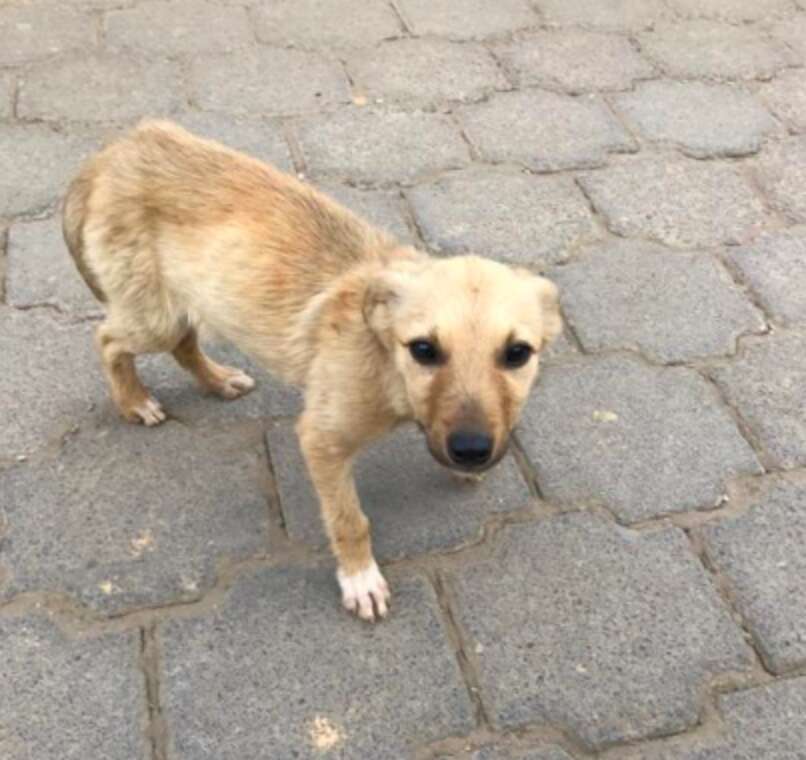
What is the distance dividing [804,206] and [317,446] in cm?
269

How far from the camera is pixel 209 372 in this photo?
324 cm

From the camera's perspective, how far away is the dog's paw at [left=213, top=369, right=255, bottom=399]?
3264 mm

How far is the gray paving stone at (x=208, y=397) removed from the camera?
3.24m

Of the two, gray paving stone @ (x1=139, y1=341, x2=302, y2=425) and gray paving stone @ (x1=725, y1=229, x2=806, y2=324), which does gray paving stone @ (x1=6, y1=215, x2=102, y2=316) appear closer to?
gray paving stone @ (x1=139, y1=341, x2=302, y2=425)

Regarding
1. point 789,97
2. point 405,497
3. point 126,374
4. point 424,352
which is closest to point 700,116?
point 789,97

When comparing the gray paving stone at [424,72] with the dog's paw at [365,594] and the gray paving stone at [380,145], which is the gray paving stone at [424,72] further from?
the dog's paw at [365,594]

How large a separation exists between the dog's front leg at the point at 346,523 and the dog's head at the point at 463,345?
1.14ft

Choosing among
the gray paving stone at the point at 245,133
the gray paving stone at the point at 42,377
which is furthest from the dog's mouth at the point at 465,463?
the gray paving stone at the point at 245,133

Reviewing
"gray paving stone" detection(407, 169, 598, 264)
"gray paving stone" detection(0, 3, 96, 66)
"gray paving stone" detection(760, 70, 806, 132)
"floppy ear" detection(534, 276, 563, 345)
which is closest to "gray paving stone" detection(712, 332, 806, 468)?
"gray paving stone" detection(407, 169, 598, 264)

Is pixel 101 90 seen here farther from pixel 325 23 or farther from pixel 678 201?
pixel 678 201

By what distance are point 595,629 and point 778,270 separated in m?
1.89

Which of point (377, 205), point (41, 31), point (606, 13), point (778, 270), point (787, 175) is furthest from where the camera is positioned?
point (606, 13)

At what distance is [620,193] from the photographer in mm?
4148

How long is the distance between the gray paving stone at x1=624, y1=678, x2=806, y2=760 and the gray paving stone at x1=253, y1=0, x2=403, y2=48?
3814 mm
